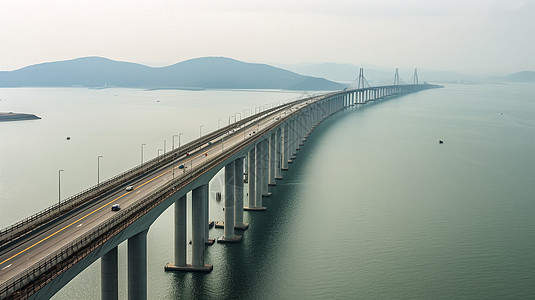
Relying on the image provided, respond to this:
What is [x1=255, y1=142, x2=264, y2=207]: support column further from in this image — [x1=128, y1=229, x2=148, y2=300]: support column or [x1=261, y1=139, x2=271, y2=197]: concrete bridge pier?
[x1=128, y1=229, x2=148, y2=300]: support column

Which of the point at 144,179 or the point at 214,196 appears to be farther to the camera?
the point at 214,196

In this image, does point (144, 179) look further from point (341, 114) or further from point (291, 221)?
point (341, 114)

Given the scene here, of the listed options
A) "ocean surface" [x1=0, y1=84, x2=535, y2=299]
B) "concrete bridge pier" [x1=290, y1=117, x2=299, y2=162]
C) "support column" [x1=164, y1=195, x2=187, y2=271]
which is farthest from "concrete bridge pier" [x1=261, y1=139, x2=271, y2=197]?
"concrete bridge pier" [x1=290, y1=117, x2=299, y2=162]

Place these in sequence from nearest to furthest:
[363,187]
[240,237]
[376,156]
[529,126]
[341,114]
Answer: [240,237], [363,187], [376,156], [529,126], [341,114]

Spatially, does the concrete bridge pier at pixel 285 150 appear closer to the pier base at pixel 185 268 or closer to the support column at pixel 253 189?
the support column at pixel 253 189

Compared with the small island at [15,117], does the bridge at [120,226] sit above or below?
below

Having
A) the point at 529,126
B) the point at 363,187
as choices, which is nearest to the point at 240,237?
the point at 363,187

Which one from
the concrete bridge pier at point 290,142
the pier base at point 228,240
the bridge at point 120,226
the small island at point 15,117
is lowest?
the pier base at point 228,240

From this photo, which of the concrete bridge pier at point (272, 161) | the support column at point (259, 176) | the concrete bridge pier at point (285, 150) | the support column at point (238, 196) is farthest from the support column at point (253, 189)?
the concrete bridge pier at point (285, 150)
